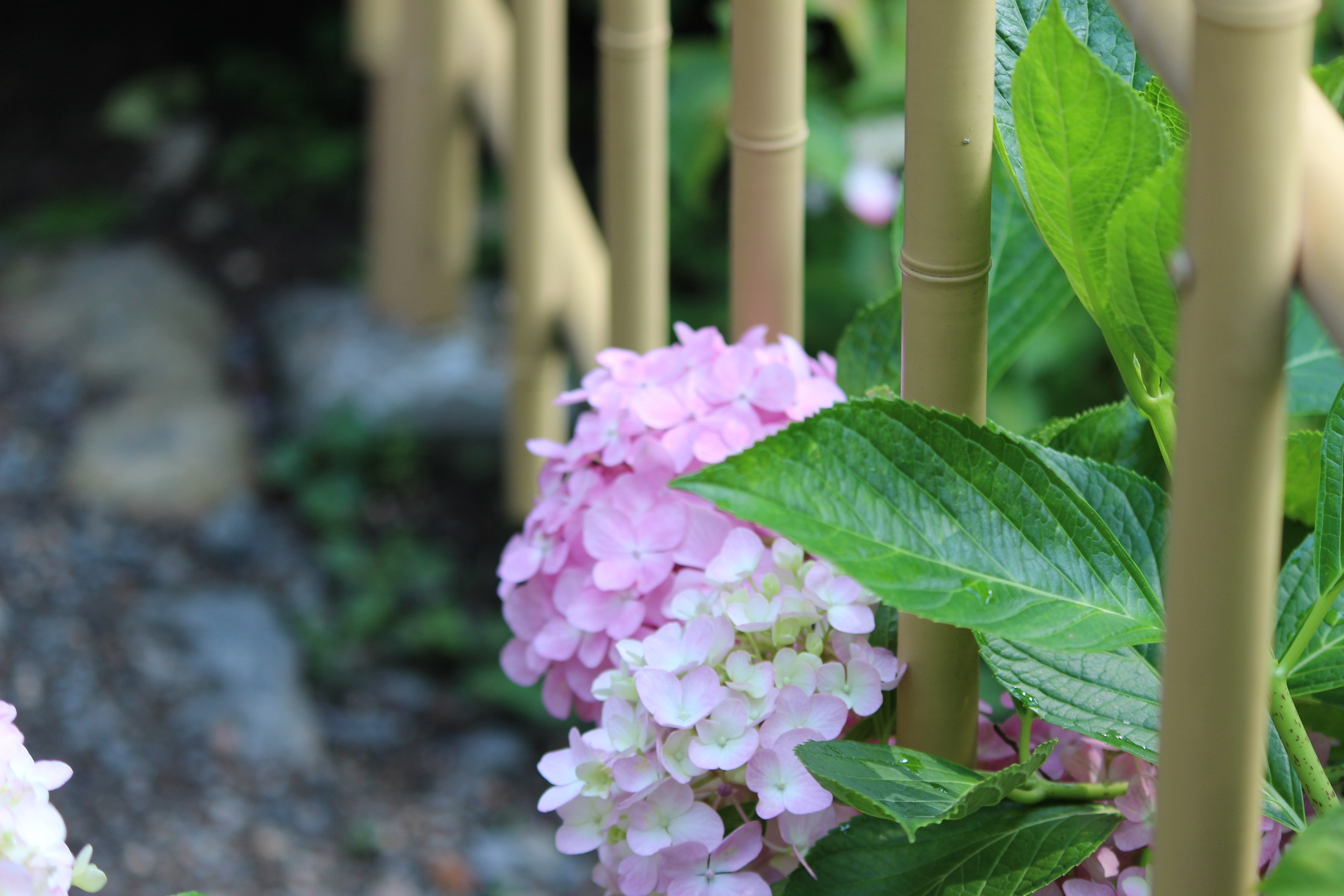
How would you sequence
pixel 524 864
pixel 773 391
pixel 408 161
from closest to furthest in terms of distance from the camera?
pixel 773 391 < pixel 524 864 < pixel 408 161

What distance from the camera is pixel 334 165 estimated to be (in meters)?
3.13

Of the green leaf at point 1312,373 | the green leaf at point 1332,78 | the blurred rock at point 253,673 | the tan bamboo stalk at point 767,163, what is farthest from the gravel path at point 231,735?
the green leaf at point 1332,78

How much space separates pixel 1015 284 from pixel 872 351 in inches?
3.0

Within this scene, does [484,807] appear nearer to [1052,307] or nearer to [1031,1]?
[1052,307]

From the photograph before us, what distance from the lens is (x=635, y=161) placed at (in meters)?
0.98

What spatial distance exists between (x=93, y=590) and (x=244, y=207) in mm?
1128

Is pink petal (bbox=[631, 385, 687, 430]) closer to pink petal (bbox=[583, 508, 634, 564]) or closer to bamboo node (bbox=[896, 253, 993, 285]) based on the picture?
pink petal (bbox=[583, 508, 634, 564])

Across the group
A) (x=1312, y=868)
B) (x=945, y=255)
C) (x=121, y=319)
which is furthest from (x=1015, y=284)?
(x=121, y=319)

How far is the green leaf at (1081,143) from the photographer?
475 mm

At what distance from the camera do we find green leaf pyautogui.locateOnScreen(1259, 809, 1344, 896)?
1.19 ft

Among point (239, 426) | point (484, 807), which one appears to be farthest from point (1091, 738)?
point (239, 426)

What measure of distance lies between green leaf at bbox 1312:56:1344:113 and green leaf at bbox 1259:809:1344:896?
242 millimetres

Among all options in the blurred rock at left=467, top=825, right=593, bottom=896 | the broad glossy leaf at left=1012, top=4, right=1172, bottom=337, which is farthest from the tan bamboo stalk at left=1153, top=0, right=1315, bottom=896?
the blurred rock at left=467, top=825, right=593, bottom=896

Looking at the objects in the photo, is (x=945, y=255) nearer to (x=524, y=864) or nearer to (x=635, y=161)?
(x=635, y=161)
